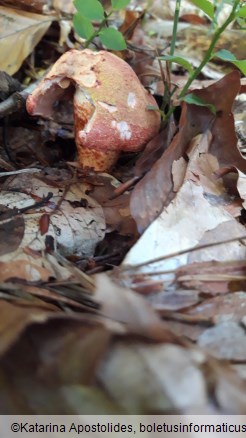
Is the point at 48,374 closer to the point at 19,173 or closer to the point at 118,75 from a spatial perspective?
the point at 19,173

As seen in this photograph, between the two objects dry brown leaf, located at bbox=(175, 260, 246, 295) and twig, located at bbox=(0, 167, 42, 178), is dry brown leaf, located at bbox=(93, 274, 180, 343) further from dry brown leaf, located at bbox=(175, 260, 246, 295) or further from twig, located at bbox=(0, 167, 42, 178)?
twig, located at bbox=(0, 167, 42, 178)

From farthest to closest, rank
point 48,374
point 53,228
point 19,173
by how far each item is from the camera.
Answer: point 19,173, point 53,228, point 48,374

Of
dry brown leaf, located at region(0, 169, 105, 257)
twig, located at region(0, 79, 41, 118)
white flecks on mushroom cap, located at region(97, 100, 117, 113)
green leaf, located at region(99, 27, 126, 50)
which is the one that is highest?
green leaf, located at region(99, 27, 126, 50)

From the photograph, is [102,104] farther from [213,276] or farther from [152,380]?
[152,380]

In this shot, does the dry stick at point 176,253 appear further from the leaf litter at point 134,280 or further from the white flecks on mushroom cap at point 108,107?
the white flecks on mushroom cap at point 108,107

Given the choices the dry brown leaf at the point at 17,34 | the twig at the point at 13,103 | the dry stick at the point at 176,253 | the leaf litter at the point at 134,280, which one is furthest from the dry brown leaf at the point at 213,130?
the dry brown leaf at the point at 17,34

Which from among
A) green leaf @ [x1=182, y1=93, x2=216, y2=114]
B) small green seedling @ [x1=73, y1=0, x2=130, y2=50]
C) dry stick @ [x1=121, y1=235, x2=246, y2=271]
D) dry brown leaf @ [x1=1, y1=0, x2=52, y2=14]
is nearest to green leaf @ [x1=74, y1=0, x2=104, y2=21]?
small green seedling @ [x1=73, y1=0, x2=130, y2=50]

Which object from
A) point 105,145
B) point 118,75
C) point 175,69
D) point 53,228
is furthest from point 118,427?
point 175,69
